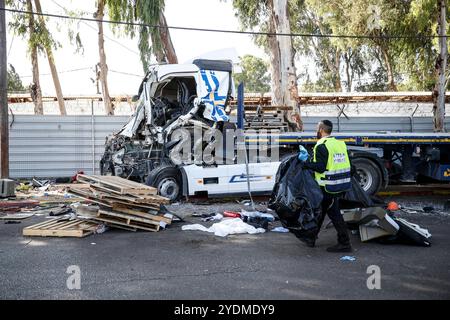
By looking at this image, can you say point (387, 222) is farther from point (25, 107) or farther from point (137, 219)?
point (25, 107)

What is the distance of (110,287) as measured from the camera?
4.37 meters

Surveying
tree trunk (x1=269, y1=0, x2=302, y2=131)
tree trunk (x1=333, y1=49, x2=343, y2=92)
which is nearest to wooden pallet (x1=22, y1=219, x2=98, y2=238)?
tree trunk (x1=269, y1=0, x2=302, y2=131)

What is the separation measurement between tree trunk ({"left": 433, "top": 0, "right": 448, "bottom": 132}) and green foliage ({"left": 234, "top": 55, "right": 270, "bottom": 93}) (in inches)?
1362

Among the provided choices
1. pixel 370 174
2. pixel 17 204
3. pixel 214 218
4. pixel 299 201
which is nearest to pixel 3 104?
pixel 17 204

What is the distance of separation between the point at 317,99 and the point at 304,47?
11.4 metres

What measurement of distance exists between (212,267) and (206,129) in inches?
205

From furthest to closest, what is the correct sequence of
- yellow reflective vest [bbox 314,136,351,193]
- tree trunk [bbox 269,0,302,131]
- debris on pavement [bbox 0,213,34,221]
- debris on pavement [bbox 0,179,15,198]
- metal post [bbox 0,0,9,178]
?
tree trunk [bbox 269,0,302,131], metal post [bbox 0,0,9,178], debris on pavement [bbox 0,179,15,198], debris on pavement [bbox 0,213,34,221], yellow reflective vest [bbox 314,136,351,193]

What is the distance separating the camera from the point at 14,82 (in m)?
35.5

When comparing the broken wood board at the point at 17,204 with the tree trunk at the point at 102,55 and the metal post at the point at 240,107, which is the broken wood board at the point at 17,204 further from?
the tree trunk at the point at 102,55

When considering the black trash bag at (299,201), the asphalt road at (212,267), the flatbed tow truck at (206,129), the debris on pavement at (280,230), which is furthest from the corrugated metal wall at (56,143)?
the black trash bag at (299,201)

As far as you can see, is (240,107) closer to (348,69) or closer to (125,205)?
(125,205)

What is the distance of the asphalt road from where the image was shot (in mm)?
4215

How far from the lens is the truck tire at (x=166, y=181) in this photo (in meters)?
9.38

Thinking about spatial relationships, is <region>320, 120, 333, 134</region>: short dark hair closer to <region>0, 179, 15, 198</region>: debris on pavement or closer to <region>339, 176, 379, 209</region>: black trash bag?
<region>339, 176, 379, 209</region>: black trash bag
